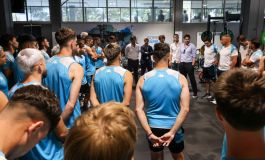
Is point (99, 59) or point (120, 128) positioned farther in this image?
point (99, 59)

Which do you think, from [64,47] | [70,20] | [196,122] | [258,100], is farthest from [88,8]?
[258,100]

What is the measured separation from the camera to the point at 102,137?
2.30 feet

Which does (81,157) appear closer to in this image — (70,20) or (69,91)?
(69,91)

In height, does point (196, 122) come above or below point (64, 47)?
below

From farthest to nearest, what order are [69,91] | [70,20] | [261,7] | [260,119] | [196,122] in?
[70,20], [261,7], [196,122], [69,91], [260,119]

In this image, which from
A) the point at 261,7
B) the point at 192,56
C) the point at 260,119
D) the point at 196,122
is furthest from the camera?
the point at 261,7

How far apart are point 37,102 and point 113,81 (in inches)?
58.0

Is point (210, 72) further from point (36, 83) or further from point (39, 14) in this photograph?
point (39, 14)

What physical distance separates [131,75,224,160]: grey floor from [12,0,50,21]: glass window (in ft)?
33.0

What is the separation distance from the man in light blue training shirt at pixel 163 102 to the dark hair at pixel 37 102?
1361 mm

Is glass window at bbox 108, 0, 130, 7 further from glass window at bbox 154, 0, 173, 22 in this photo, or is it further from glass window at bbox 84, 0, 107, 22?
glass window at bbox 154, 0, 173, 22

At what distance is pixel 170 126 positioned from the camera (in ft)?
7.79

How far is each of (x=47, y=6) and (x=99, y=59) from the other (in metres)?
7.92

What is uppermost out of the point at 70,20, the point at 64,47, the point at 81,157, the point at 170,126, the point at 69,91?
the point at 70,20
